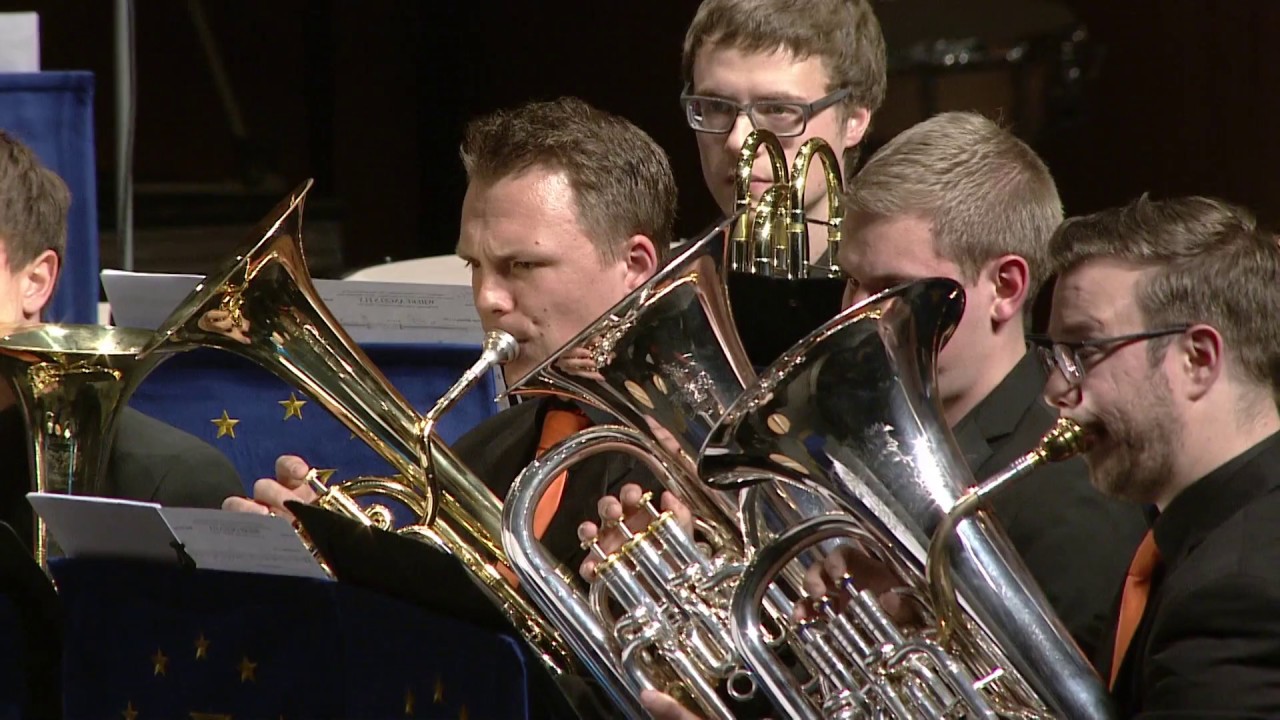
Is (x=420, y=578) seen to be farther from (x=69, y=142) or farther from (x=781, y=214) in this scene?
(x=69, y=142)

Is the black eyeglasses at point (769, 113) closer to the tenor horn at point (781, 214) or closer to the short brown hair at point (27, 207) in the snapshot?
the tenor horn at point (781, 214)

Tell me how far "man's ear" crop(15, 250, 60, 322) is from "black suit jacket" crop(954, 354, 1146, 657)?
1.55 metres

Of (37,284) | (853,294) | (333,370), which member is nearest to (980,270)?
(853,294)

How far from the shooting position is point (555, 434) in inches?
99.3

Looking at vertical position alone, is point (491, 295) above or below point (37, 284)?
above

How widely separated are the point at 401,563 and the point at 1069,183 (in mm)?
3250

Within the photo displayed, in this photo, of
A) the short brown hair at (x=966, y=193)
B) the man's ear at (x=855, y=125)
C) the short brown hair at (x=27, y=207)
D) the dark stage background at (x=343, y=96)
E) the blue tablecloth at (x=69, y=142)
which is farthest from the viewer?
the dark stage background at (x=343, y=96)

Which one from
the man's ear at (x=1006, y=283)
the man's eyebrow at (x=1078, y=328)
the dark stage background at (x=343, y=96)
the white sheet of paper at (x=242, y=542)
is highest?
the man's eyebrow at (x=1078, y=328)

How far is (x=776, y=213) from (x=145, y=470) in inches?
44.2

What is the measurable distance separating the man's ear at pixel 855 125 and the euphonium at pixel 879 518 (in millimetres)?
1341

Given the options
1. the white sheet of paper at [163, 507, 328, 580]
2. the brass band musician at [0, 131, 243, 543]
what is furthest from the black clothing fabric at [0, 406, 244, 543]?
the white sheet of paper at [163, 507, 328, 580]

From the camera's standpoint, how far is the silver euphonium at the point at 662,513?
2004 millimetres

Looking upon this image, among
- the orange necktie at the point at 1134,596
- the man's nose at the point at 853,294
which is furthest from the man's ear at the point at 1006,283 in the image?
the orange necktie at the point at 1134,596

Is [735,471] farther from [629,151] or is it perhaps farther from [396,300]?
[396,300]
